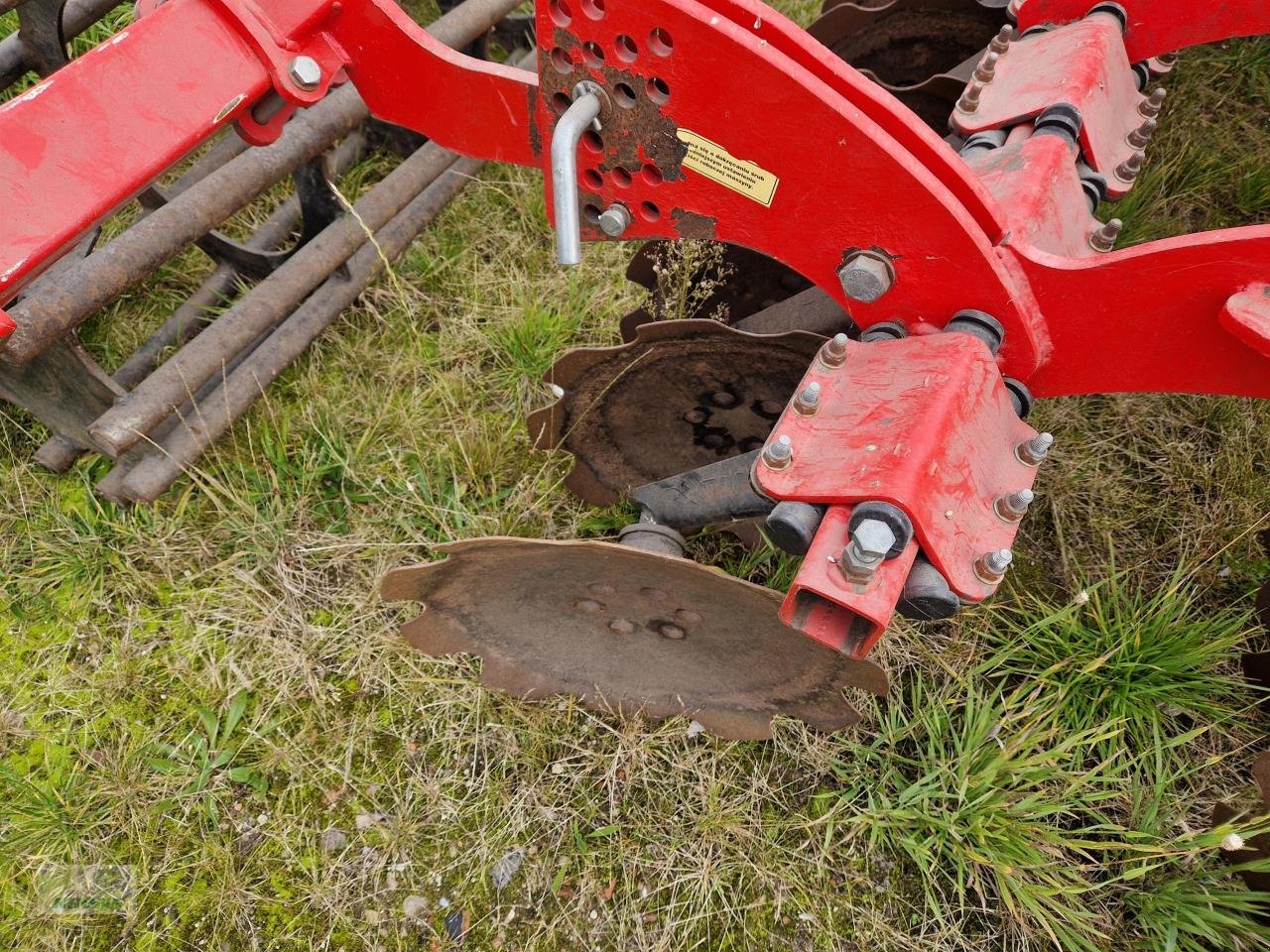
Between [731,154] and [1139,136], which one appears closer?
[731,154]

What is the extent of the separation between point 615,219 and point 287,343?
1.57 meters

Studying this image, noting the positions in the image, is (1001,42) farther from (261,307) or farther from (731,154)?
(261,307)

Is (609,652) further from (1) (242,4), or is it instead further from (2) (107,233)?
(2) (107,233)

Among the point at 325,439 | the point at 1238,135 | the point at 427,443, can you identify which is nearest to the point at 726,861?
the point at 427,443

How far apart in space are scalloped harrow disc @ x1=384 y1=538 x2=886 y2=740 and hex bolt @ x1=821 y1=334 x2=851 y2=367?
45 cm

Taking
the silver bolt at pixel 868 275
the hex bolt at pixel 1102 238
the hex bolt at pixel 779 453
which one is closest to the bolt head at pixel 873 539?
the hex bolt at pixel 779 453

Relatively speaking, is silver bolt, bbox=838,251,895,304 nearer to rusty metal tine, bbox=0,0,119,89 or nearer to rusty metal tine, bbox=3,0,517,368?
rusty metal tine, bbox=3,0,517,368

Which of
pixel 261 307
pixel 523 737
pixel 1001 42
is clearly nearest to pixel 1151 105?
pixel 1001 42

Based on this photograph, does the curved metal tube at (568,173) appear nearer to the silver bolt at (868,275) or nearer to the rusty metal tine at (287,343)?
the silver bolt at (868,275)

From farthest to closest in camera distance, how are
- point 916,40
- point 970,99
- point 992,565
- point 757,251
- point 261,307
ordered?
point 916,40
point 261,307
point 970,99
point 757,251
point 992,565

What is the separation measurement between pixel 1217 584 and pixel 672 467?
5.57 ft

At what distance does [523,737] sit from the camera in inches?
84.4

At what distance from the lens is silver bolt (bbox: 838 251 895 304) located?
1422 millimetres

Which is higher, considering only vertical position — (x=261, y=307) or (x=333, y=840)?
(x=261, y=307)
